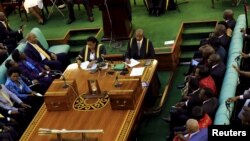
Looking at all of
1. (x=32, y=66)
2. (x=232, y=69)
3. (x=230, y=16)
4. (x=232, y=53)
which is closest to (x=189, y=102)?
(x=232, y=69)

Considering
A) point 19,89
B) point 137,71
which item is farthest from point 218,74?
point 19,89

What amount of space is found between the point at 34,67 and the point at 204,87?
10.0ft

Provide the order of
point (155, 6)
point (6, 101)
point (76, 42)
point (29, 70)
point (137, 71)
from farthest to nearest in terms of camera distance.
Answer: point (155, 6) < point (76, 42) < point (29, 70) < point (137, 71) < point (6, 101)

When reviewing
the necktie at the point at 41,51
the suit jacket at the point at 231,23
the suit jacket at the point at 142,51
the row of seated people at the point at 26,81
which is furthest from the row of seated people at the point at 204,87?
the necktie at the point at 41,51

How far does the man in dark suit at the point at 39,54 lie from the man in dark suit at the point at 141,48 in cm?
143

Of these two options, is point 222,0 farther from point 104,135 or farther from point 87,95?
point 104,135

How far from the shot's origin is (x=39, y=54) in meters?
8.23

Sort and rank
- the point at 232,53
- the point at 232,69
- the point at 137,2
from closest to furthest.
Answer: the point at 232,69 < the point at 232,53 < the point at 137,2

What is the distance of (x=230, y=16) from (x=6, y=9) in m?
5.68

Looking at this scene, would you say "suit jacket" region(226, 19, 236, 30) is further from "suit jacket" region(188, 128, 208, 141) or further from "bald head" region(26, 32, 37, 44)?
"bald head" region(26, 32, 37, 44)

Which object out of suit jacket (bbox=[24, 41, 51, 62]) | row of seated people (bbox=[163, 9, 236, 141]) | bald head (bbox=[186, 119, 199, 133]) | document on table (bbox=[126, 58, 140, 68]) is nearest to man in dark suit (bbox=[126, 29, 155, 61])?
document on table (bbox=[126, 58, 140, 68])

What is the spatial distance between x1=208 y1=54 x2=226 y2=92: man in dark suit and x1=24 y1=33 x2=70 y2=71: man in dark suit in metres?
2.89

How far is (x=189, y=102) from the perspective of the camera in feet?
20.0

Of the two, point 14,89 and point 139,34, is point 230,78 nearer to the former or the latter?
point 139,34
